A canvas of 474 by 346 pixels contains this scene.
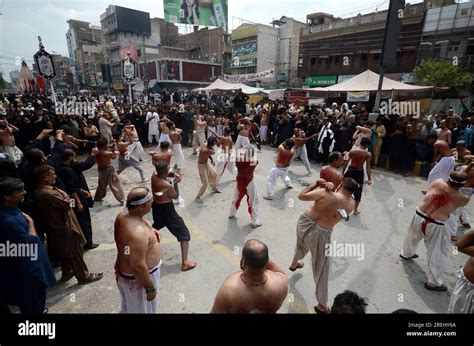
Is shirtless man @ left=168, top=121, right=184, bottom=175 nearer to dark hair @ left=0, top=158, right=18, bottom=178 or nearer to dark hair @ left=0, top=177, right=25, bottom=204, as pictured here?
dark hair @ left=0, top=158, right=18, bottom=178

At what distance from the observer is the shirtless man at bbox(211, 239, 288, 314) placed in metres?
1.91

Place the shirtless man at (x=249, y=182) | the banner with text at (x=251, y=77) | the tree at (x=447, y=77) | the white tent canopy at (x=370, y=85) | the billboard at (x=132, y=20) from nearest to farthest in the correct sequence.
→ the shirtless man at (x=249, y=182) < the white tent canopy at (x=370, y=85) < the tree at (x=447, y=77) < the banner with text at (x=251, y=77) < the billboard at (x=132, y=20)

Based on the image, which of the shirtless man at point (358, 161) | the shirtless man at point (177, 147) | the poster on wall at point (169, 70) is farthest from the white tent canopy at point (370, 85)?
the poster on wall at point (169, 70)

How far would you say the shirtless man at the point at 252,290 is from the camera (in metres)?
1.91

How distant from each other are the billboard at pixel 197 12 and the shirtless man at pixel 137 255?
4094cm

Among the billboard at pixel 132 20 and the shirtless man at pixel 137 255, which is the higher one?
the billboard at pixel 132 20

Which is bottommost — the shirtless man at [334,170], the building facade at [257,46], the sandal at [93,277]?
the sandal at [93,277]

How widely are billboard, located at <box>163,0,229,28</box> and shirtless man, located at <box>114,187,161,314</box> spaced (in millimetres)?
40936

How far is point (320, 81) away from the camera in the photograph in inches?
1257

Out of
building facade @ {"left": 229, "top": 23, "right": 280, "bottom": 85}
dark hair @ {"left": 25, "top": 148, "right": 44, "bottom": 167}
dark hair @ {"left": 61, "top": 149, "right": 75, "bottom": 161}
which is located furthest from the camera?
building facade @ {"left": 229, "top": 23, "right": 280, "bottom": 85}

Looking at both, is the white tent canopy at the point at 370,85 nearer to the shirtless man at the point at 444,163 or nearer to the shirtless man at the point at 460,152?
the shirtless man at the point at 460,152

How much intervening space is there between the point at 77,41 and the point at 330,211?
321 ft

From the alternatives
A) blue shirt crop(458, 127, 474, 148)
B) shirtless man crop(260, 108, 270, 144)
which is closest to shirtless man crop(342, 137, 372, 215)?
blue shirt crop(458, 127, 474, 148)

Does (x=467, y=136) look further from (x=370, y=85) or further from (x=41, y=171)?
(x=41, y=171)
